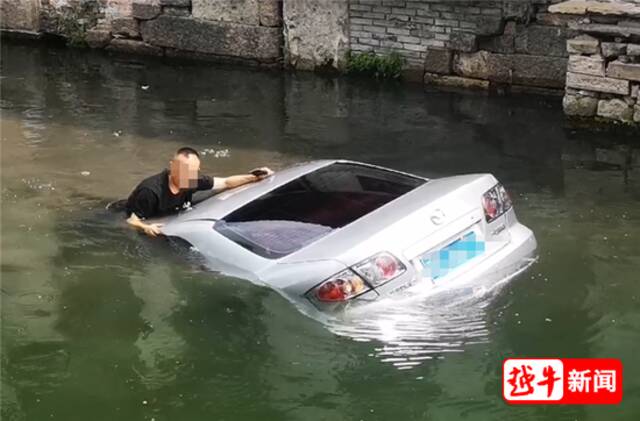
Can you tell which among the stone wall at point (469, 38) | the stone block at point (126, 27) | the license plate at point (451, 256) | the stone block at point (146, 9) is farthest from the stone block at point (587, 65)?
the stone block at point (126, 27)

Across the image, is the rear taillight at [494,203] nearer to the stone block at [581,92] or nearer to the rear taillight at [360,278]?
the rear taillight at [360,278]

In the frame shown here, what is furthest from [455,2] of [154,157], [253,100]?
[154,157]

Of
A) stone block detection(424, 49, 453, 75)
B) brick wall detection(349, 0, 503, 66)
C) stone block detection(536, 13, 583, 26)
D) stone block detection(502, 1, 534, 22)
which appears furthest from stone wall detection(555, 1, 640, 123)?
stone block detection(424, 49, 453, 75)

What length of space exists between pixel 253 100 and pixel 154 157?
2.70 meters

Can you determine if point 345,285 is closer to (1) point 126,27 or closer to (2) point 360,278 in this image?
(2) point 360,278

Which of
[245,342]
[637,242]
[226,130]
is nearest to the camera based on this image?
[245,342]

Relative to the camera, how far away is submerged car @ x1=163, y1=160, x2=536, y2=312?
5184 millimetres

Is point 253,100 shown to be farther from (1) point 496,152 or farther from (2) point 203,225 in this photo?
(2) point 203,225

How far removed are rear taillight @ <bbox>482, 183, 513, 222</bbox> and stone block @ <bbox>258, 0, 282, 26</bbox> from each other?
789 cm

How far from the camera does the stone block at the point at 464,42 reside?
11.9 meters

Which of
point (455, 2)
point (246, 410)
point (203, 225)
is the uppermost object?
point (455, 2)

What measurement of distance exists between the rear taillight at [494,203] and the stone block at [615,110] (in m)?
4.37

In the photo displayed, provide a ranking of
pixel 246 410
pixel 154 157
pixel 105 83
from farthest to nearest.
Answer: pixel 105 83 → pixel 154 157 → pixel 246 410

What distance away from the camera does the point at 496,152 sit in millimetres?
9523
